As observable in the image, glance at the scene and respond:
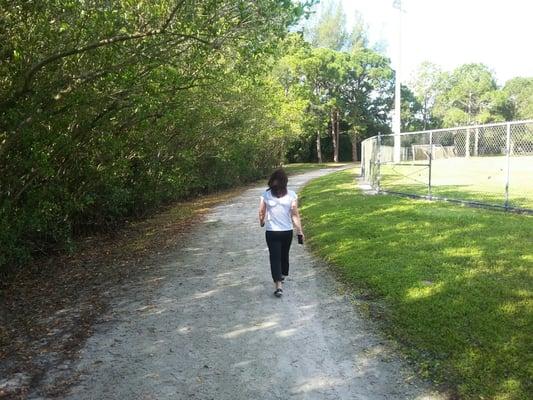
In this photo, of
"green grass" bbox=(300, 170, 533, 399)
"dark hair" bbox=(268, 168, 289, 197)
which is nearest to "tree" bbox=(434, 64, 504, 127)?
"green grass" bbox=(300, 170, 533, 399)

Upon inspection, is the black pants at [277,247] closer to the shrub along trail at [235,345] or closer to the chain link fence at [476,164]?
the shrub along trail at [235,345]

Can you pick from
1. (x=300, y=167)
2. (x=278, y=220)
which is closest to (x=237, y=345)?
(x=278, y=220)

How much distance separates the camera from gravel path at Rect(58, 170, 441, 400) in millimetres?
3969

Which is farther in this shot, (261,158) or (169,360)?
(261,158)

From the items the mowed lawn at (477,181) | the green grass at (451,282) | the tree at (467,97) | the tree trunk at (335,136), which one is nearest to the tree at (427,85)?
the tree at (467,97)

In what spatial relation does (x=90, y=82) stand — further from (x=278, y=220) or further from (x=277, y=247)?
(x=277, y=247)

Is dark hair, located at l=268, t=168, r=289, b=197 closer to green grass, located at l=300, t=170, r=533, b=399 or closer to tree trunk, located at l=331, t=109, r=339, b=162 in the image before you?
green grass, located at l=300, t=170, r=533, b=399

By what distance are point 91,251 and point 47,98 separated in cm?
465

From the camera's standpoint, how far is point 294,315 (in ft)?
18.5

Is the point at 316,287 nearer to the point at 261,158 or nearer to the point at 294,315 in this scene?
the point at 294,315

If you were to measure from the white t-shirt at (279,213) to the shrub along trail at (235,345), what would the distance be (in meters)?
0.91

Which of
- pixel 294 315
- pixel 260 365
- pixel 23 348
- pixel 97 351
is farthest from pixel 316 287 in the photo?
pixel 23 348

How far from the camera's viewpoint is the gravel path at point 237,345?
3969mm

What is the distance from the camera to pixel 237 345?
483 cm
